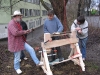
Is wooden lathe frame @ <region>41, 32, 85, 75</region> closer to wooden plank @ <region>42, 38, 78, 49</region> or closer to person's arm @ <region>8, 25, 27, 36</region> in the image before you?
wooden plank @ <region>42, 38, 78, 49</region>

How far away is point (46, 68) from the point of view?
4.66 meters

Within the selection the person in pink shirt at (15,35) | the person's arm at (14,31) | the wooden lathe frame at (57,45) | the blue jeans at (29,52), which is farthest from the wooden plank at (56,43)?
the person's arm at (14,31)

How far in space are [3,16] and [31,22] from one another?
9.81m

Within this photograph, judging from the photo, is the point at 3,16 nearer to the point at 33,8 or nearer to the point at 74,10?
the point at 74,10

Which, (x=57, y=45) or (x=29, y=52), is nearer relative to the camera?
(x=57, y=45)

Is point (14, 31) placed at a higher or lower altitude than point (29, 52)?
higher

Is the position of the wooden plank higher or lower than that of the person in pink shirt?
lower

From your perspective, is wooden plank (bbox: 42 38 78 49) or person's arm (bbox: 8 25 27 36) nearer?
person's arm (bbox: 8 25 27 36)

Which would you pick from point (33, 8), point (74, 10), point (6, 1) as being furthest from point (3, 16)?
point (33, 8)

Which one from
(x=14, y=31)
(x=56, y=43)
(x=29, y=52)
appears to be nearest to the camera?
(x=14, y=31)

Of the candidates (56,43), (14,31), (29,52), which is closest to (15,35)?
(14,31)

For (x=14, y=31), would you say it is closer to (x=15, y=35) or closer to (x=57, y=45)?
(x=15, y=35)

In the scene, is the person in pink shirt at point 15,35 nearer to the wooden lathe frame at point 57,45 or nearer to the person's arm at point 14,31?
the person's arm at point 14,31

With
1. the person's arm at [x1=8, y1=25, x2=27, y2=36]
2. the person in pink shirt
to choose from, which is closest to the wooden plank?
the person in pink shirt
